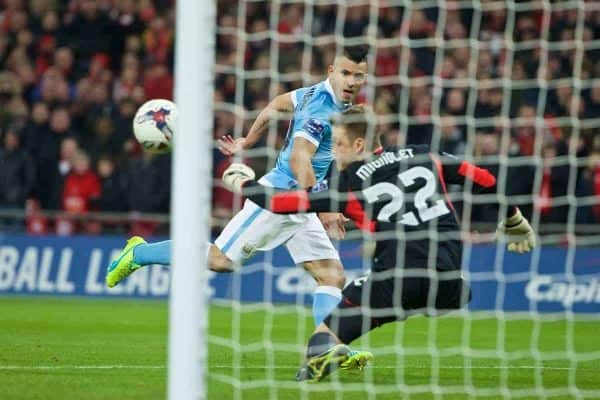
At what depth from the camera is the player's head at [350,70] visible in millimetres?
7492

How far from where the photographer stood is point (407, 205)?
666 centimetres

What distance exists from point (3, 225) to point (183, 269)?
9702 mm

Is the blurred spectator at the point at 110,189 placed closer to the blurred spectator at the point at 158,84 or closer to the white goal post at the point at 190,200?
the blurred spectator at the point at 158,84

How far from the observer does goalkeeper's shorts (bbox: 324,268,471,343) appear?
6637 millimetres

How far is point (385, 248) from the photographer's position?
6.78m

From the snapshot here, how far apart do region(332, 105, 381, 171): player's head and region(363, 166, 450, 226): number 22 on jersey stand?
210 millimetres

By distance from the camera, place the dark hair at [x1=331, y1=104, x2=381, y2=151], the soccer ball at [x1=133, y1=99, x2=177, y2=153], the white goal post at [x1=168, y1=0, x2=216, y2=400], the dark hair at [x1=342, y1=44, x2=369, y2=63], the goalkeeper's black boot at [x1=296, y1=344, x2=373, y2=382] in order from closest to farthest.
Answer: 1. the white goal post at [x1=168, y1=0, x2=216, y2=400]
2. the goalkeeper's black boot at [x1=296, y1=344, x2=373, y2=382]
3. the dark hair at [x1=331, y1=104, x2=381, y2=151]
4. the dark hair at [x1=342, y1=44, x2=369, y2=63]
5. the soccer ball at [x1=133, y1=99, x2=177, y2=153]

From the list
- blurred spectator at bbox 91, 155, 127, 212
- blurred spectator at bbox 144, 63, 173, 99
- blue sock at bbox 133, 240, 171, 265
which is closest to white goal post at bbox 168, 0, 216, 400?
blue sock at bbox 133, 240, 171, 265

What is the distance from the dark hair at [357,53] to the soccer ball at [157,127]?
1149 millimetres

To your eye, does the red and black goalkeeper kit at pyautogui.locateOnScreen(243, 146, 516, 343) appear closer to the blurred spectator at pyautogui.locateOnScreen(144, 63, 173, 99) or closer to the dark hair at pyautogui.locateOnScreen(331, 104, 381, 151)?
the dark hair at pyautogui.locateOnScreen(331, 104, 381, 151)

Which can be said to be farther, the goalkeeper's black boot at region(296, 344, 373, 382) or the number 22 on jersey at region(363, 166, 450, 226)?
the number 22 on jersey at region(363, 166, 450, 226)

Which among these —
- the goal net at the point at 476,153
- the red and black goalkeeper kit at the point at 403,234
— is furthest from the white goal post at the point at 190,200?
the goal net at the point at 476,153

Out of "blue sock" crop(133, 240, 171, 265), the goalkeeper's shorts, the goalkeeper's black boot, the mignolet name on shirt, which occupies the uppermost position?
the mignolet name on shirt

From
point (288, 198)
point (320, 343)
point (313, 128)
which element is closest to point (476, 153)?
point (313, 128)
